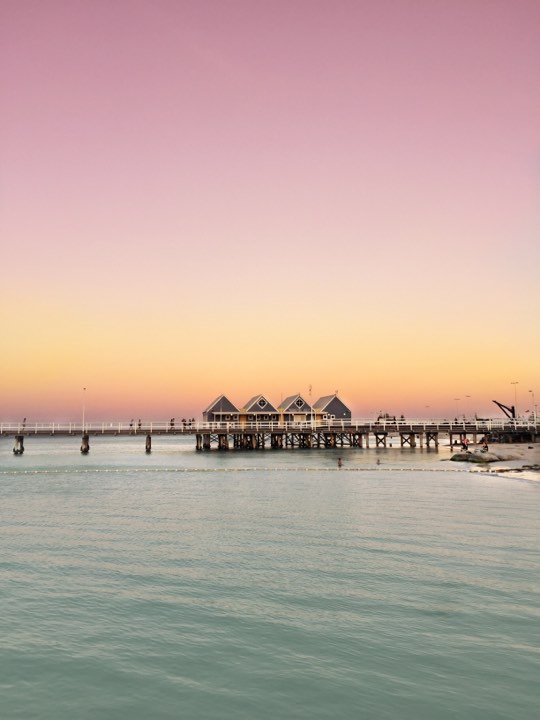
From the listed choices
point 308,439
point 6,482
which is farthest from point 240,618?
point 308,439

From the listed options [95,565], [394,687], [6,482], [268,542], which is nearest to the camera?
[394,687]

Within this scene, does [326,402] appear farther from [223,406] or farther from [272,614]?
[272,614]

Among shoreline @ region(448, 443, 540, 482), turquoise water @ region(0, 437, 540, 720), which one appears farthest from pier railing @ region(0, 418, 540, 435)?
turquoise water @ region(0, 437, 540, 720)

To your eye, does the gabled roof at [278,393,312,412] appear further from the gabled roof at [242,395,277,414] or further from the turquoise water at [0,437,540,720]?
the turquoise water at [0,437,540,720]

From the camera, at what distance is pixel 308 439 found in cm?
9306

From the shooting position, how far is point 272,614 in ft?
43.9

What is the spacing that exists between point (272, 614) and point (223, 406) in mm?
87024

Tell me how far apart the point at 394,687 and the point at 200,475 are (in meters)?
41.3

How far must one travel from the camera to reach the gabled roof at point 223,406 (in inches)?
3917

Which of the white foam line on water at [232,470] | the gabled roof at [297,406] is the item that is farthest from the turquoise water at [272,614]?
the gabled roof at [297,406]

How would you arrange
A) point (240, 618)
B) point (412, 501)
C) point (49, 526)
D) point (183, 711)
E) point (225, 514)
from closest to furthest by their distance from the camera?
point (183, 711)
point (240, 618)
point (49, 526)
point (225, 514)
point (412, 501)

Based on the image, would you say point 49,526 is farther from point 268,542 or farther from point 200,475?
point 200,475

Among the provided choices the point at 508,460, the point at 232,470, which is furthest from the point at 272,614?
the point at 508,460

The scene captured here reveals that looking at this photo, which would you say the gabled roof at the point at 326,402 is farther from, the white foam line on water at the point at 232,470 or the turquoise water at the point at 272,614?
the turquoise water at the point at 272,614
